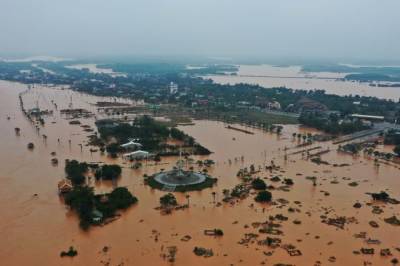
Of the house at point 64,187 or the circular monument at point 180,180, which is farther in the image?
the circular monument at point 180,180

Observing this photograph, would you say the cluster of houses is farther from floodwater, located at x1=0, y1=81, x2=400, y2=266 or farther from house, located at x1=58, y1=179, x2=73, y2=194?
house, located at x1=58, y1=179, x2=73, y2=194

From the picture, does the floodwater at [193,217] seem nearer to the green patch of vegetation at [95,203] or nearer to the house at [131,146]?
the green patch of vegetation at [95,203]

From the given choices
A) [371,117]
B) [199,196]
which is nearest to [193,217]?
[199,196]

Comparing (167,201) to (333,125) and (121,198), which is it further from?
(333,125)

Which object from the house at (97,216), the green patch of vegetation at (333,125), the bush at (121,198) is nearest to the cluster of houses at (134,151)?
the bush at (121,198)

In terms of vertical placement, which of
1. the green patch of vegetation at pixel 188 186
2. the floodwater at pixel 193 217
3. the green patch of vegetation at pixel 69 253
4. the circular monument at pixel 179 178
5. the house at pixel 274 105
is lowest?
the green patch of vegetation at pixel 69 253

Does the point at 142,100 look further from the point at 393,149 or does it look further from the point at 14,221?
the point at 14,221

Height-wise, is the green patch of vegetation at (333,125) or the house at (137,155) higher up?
the green patch of vegetation at (333,125)

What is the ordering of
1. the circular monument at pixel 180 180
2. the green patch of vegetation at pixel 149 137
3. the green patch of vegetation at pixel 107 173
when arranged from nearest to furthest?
the circular monument at pixel 180 180, the green patch of vegetation at pixel 107 173, the green patch of vegetation at pixel 149 137
